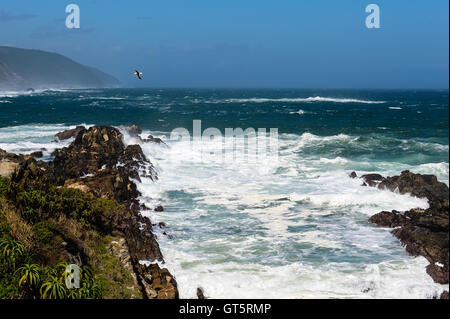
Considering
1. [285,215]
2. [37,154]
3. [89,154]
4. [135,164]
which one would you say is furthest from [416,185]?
[37,154]

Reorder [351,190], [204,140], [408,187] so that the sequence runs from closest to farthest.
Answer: [408,187]
[351,190]
[204,140]

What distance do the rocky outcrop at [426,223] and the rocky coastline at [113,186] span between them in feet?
26.9

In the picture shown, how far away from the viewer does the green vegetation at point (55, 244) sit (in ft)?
27.9

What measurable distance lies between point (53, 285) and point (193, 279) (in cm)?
563

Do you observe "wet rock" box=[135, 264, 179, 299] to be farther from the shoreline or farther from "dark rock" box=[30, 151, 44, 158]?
"dark rock" box=[30, 151, 44, 158]

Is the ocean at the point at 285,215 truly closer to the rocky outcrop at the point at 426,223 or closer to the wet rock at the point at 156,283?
the rocky outcrop at the point at 426,223

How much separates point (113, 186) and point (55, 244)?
1060 centimetres

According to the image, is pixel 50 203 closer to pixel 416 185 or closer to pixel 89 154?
pixel 89 154

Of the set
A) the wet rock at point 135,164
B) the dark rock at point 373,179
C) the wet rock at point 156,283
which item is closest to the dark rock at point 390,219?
the dark rock at point 373,179

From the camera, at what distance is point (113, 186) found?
68.4 ft

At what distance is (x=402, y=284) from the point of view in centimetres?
1254
